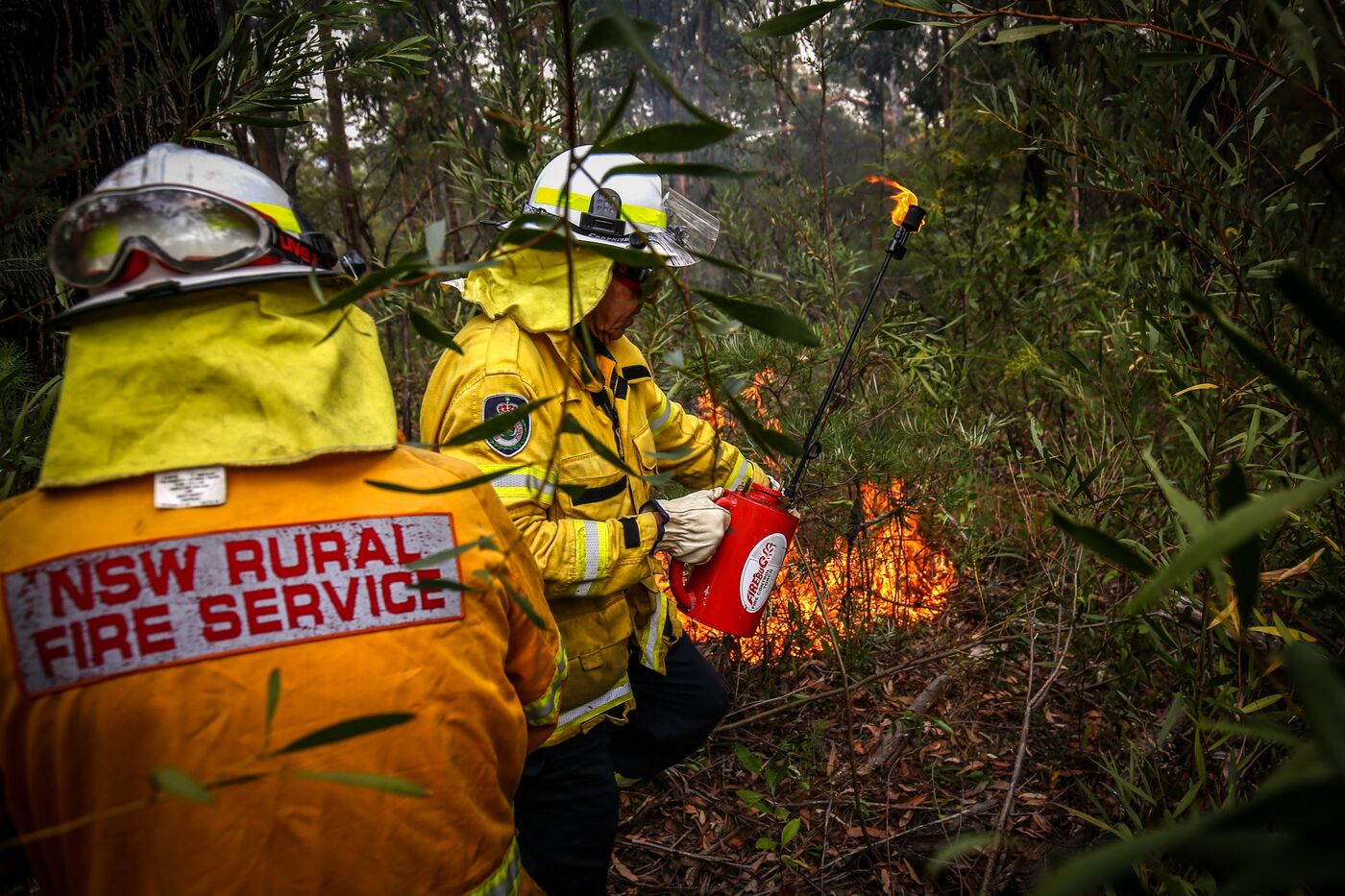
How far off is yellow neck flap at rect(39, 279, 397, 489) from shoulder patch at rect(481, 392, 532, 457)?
2.90 ft

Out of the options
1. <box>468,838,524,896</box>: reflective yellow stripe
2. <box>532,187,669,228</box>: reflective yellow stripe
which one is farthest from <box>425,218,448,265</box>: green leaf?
<box>532,187,669,228</box>: reflective yellow stripe

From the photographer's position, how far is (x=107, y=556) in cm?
115

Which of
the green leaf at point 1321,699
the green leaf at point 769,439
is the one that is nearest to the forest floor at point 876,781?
the green leaf at point 769,439

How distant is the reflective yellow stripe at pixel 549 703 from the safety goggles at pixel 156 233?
1.11 m

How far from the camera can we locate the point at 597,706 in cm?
255

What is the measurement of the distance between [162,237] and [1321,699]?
157 cm

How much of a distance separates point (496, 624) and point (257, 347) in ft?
2.23

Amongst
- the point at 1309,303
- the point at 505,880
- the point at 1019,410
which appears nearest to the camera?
the point at 1309,303

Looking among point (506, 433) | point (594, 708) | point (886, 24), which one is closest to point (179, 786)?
point (886, 24)

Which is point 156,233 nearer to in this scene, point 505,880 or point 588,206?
point 505,880

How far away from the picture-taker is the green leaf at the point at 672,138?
0.84 m

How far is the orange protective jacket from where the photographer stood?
114 cm

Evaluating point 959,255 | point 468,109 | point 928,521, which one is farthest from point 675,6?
point 928,521

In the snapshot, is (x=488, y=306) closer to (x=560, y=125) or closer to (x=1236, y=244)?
(x=560, y=125)
